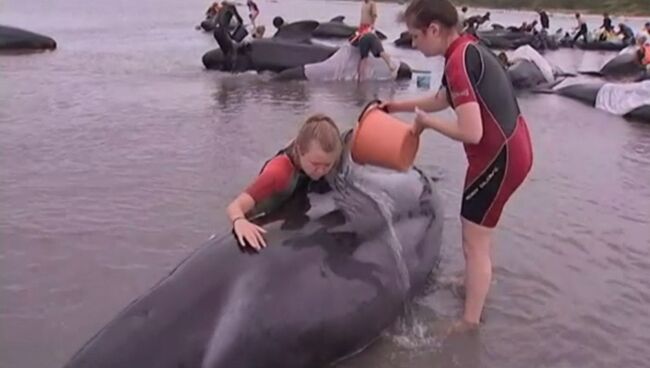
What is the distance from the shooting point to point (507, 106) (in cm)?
530

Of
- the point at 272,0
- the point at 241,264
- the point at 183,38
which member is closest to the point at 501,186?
the point at 241,264

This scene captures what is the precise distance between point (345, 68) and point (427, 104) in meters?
12.0

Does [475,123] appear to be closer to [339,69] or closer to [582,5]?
[339,69]

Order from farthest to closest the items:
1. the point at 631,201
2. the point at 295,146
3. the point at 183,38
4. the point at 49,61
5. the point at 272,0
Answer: the point at 272,0, the point at 183,38, the point at 49,61, the point at 631,201, the point at 295,146

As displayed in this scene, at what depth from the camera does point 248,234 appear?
4.52 meters

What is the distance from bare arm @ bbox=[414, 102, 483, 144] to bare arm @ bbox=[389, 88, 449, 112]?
17.3 inches

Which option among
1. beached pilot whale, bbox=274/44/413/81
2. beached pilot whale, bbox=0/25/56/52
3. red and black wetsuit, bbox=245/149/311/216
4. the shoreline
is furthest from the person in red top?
the shoreline

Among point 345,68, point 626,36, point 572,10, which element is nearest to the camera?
point 345,68

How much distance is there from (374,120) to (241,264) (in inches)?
60.4

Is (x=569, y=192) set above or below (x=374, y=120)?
below

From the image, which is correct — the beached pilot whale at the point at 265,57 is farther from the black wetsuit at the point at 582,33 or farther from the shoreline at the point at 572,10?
the shoreline at the point at 572,10

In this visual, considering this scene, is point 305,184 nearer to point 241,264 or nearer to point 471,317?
point 241,264

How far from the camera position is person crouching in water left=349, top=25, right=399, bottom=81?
17078 millimetres

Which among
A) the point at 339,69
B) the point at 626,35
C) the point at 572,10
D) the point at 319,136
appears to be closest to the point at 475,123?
the point at 319,136
